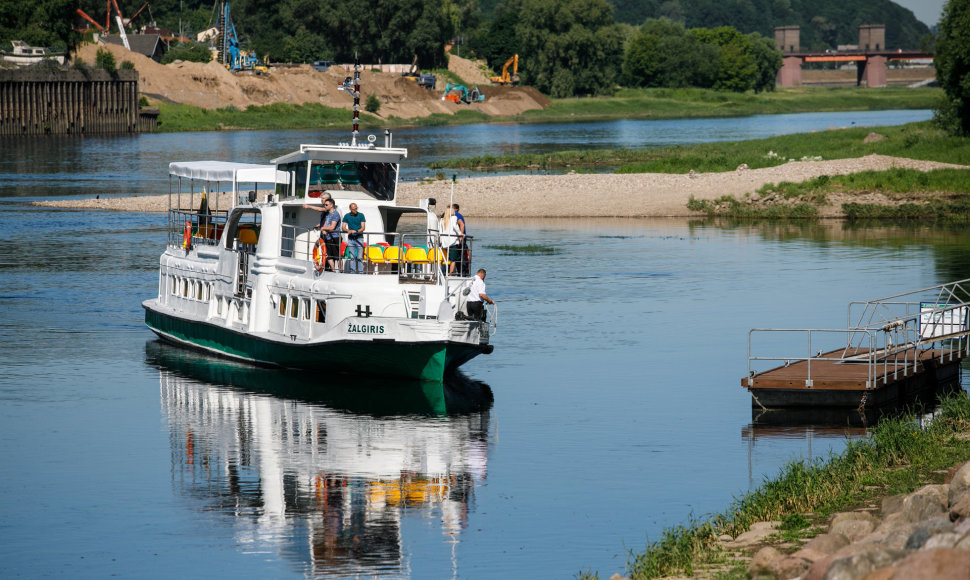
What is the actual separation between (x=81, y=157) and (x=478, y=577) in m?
108

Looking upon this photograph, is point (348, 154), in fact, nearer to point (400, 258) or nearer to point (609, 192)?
point (400, 258)

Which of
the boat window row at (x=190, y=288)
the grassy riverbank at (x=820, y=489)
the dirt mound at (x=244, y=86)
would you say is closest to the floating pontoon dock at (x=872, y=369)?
the grassy riverbank at (x=820, y=489)

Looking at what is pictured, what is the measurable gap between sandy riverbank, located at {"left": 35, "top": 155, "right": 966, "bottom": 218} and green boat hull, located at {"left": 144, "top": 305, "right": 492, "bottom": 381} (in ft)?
136

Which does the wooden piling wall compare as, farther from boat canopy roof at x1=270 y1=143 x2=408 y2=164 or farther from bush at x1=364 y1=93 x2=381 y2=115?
boat canopy roof at x1=270 y1=143 x2=408 y2=164

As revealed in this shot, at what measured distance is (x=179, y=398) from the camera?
3216 centimetres

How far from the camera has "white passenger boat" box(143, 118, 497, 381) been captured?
102 ft

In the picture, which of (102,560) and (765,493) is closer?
(102,560)

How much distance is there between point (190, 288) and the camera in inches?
1483

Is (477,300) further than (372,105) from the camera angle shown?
No

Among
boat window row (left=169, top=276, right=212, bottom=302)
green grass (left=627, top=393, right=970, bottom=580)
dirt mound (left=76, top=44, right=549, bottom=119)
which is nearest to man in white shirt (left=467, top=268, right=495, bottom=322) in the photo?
boat window row (left=169, top=276, right=212, bottom=302)

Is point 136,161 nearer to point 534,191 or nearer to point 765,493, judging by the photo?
point 534,191

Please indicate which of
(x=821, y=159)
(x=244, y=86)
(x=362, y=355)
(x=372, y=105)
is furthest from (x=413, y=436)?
(x=244, y=86)

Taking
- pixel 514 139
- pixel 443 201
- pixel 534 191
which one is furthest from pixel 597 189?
pixel 514 139

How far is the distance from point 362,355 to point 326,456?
589 cm
